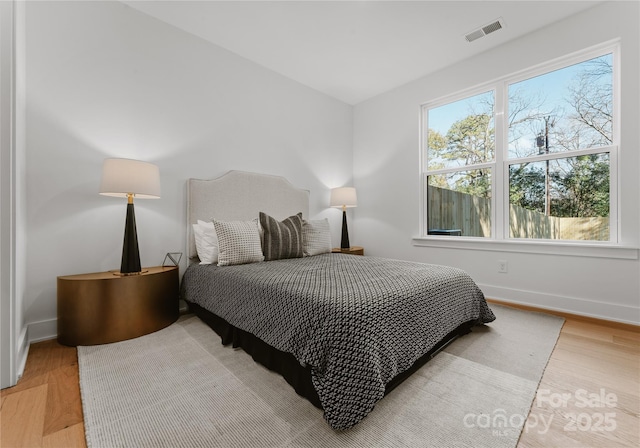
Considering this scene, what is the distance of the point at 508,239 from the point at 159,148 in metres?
3.60

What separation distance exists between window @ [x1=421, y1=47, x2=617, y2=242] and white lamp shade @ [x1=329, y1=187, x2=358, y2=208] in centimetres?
94

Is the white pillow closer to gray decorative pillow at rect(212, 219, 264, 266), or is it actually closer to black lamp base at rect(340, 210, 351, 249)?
gray decorative pillow at rect(212, 219, 264, 266)

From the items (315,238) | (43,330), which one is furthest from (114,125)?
(315,238)

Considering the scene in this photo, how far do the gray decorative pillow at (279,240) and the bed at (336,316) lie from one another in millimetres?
21

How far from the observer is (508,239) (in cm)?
294

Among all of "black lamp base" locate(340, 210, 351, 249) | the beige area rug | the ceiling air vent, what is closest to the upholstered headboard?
"black lamp base" locate(340, 210, 351, 249)

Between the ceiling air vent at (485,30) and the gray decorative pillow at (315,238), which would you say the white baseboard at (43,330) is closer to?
the gray decorative pillow at (315,238)

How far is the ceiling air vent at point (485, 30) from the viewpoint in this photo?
2.60 m

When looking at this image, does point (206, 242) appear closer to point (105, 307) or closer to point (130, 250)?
point (130, 250)

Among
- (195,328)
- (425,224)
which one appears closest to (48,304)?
(195,328)

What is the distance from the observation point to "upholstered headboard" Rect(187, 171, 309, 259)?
8.76ft

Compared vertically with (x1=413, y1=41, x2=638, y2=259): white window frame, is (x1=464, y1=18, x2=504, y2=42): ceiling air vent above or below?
above

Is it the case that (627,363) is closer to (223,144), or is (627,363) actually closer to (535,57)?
(535,57)

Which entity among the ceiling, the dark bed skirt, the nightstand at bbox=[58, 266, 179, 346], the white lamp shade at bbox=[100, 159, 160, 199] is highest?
the ceiling
